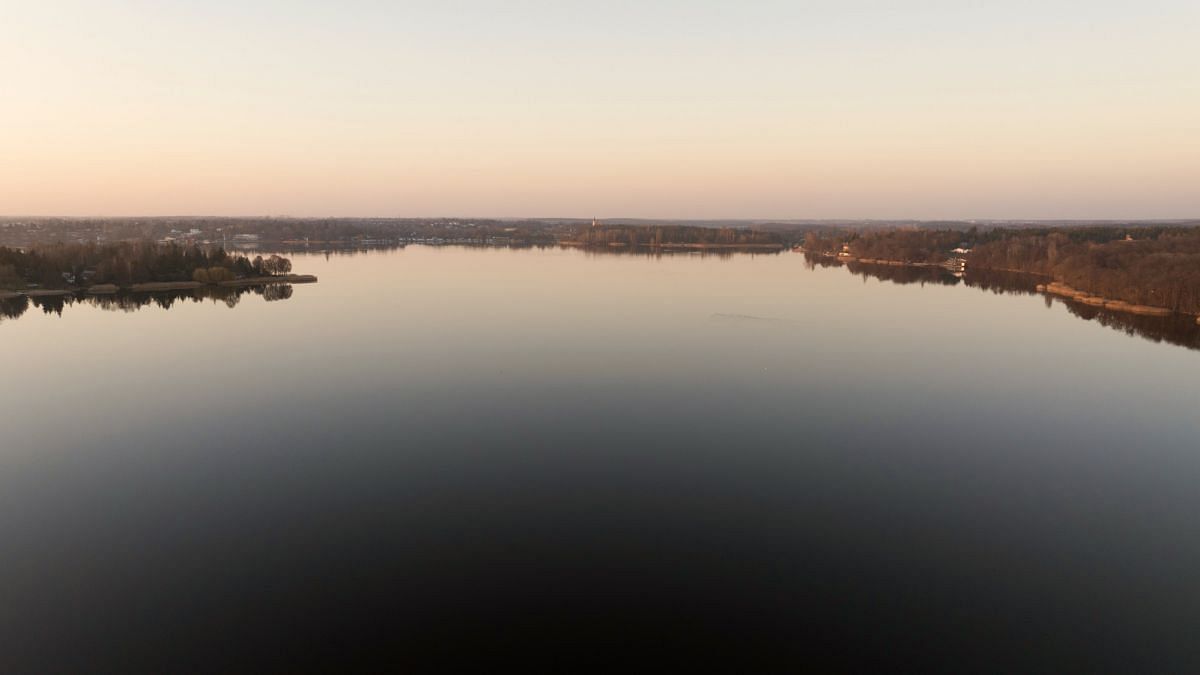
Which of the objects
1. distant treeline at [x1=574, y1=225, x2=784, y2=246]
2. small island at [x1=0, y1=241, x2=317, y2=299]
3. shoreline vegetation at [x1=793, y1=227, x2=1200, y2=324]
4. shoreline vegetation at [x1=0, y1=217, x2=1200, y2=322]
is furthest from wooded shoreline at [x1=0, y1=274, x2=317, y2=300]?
distant treeline at [x1=574, y1=225, x2=784, y2=246]

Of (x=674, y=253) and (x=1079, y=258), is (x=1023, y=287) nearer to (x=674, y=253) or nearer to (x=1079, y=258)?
(x=1079, y=258)

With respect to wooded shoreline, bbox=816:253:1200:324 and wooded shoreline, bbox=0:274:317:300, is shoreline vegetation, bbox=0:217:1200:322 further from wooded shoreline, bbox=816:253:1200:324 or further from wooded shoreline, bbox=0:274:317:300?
wooded shoreline, bbox=0:274:317:300

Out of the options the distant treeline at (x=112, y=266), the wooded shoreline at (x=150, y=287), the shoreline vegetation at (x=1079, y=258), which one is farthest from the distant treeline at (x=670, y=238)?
the distant treeline at (x=112, y=266)

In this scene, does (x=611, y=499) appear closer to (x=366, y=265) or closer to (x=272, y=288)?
(x=272, y=288)

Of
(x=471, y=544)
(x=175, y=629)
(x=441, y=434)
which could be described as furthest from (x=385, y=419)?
(x=175, y=629)

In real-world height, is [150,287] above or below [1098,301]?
above

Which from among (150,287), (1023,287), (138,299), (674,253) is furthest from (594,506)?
(674,253)
